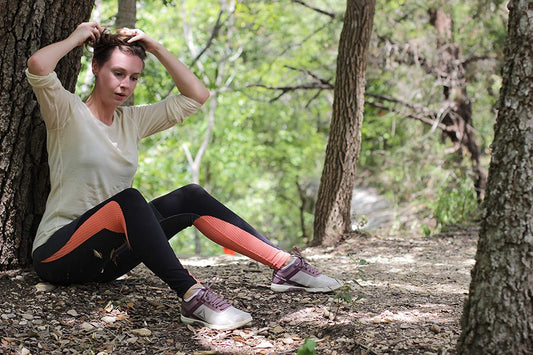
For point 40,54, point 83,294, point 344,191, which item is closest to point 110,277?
point 83,294

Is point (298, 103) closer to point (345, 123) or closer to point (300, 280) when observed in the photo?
point (345, 123)

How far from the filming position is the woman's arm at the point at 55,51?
8.45ft

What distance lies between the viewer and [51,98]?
2.65 m

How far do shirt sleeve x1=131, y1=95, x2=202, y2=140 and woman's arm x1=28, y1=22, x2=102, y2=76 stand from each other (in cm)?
52

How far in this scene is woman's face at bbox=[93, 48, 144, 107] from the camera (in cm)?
283

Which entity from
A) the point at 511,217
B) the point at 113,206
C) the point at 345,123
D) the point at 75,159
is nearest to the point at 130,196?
the point at 113,206

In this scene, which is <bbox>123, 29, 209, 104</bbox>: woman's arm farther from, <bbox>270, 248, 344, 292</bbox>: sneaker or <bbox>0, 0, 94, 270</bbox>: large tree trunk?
<bbox>270, 248, 344, 292</bbox>: sneaker

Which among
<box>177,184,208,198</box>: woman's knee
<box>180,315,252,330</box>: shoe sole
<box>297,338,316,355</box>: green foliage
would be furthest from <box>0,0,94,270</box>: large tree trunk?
<box>297,338,316,355</box>: green foliage

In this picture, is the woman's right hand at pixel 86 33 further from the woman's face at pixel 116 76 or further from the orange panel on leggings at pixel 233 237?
the orange panel on leggings at pixel 233 237

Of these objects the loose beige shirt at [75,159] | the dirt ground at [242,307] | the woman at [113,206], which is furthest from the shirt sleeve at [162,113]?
the dirt ground at [242,307]

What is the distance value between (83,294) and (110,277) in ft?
0.61

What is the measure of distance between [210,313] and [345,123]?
9.75 ft

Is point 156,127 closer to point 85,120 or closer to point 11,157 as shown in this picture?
point 85,120

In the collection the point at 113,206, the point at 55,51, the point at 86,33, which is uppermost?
the point at 86,33
